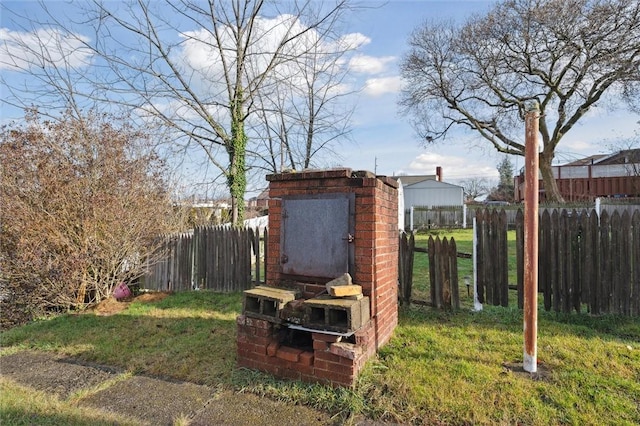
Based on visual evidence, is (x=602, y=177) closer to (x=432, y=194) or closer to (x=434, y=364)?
(x=432, y=194)

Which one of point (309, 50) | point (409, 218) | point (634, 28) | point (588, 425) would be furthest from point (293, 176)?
point (409, 218)

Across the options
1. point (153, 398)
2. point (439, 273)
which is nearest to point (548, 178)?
point (439, 273)

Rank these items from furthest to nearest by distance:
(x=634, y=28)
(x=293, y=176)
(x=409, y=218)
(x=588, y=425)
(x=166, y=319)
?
(x=409, y=218)
(x=634, y=28)
(x=166, y=319)
(x=293, y=176)
(x=588, y=425)

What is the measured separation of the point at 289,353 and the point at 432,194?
27.7 metres

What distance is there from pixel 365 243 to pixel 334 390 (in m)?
1.30

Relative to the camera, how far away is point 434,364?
3182mm

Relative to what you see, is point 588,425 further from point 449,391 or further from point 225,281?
point 225,281

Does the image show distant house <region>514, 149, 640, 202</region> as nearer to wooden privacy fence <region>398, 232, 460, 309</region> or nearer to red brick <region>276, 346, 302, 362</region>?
wooden privacy fence <region>398, 232, 460, 309</region>

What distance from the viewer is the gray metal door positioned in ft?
10.8

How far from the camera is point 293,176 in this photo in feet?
11.8

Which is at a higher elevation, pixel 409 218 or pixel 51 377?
pixel 409 218

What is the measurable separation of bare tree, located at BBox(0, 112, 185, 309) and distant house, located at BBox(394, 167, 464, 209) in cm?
2439

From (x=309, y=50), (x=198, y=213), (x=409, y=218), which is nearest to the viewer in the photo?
(x=309, y=50)

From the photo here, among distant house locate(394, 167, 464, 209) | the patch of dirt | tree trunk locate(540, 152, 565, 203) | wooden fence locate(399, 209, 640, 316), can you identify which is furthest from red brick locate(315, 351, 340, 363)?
distant house locate(394, 167, 464, 209)
